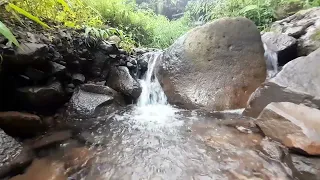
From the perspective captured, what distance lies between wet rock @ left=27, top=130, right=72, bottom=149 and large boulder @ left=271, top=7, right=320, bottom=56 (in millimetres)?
4014

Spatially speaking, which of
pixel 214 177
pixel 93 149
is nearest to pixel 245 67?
pixel 214 177

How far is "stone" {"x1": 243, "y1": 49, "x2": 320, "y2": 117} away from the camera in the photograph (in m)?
2.67

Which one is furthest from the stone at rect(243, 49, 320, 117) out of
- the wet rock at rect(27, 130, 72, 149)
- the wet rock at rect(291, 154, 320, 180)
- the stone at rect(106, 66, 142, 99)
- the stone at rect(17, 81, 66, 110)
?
the stone at rect(17, 81, 66, 110)

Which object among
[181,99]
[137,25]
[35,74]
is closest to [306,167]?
[181,99]

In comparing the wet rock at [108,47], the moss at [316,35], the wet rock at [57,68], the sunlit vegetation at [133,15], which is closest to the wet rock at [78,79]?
the wet rock at [57,68]

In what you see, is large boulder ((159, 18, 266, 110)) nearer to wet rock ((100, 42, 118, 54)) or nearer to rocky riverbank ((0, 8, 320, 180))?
rocky riverbank ((0, 8, 320, 180))

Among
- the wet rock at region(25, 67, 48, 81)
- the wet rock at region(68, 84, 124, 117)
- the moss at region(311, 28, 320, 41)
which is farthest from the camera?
the moss at region(311, 28, 320, 41)

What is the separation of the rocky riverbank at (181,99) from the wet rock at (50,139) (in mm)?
11

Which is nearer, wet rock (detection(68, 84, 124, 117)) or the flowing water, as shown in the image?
the flowing water

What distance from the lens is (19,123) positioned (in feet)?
7.89

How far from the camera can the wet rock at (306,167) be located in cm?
169

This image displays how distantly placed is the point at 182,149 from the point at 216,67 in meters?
2.08

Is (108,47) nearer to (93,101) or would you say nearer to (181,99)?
(93,101)

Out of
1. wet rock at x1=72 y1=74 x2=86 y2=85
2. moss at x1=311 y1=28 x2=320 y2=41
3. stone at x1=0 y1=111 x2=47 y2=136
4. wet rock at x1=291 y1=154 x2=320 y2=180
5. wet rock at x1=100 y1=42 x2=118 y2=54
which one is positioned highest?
wet rock at x1=100 y1=42 x2=118 y2=54
